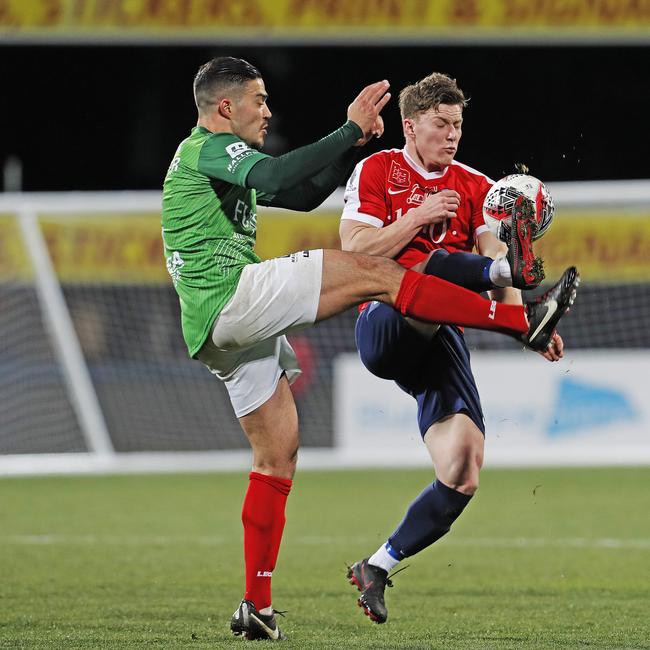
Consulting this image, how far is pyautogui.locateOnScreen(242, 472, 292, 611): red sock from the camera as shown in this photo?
5578 millimetres

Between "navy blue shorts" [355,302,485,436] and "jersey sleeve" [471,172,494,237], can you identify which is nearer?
"navy blue shorts" [355,302,485,436]

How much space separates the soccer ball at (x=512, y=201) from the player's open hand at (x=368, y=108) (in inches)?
22.1

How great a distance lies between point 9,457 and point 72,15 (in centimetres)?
428

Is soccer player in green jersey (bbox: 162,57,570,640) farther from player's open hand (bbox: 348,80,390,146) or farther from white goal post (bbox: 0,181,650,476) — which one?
white goal post (bbox: 0,181,650,476)

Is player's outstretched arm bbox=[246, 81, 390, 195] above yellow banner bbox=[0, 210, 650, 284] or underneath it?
above

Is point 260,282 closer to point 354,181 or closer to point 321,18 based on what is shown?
point 354,181

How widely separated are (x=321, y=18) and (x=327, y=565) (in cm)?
590

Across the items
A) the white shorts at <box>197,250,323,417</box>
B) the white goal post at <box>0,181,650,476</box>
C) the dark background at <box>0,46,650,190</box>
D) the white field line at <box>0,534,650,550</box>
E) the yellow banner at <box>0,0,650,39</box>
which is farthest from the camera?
the dark background at <box>0,46,650,190</box>

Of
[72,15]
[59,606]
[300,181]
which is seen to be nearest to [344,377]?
[72,15]

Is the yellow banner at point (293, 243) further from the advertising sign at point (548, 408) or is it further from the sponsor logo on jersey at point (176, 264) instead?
the sponsor logo on jersey at point (176, 264)

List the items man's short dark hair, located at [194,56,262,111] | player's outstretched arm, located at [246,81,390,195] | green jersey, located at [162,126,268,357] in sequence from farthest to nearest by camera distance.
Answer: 1. man's short dark hair, located at [194,56,262,111]
2. green jersey, located at [162,126,268,357]
3. player's outstretched arm, located at [246,81,390,195]

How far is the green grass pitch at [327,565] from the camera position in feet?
18.2

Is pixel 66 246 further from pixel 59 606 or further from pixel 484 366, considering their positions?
pixel 59 606

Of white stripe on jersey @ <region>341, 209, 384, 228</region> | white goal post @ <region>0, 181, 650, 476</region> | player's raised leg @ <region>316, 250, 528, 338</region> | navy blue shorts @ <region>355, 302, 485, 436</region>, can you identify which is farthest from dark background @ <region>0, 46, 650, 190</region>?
player's raised leg @ <region>316, 250, 528, 338</region>
